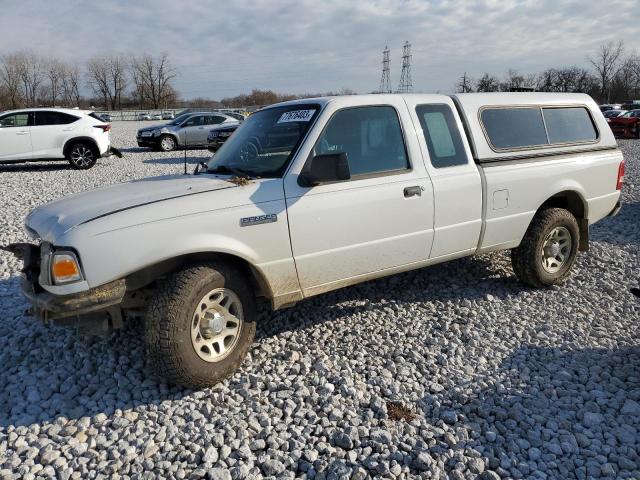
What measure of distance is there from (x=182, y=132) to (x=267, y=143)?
17.0m

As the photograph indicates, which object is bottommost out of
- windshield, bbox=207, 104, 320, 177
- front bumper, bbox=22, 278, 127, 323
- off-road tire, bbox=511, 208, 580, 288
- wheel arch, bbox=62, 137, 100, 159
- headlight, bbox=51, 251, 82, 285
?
off-road tire, bbox=511, 208, 580, 288

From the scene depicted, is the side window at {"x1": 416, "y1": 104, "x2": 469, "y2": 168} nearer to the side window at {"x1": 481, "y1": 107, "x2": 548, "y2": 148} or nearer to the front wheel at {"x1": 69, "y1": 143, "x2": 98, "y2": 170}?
the side window at {"x1": 481, "y1": 107, "x2": 548, "y2": 148}

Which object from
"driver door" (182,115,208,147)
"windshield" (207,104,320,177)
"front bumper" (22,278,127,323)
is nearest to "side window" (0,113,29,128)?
"driver door" (182,115,208,147)

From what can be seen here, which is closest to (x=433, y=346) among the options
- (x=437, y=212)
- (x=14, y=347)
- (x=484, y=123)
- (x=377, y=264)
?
(x=377, y=264)

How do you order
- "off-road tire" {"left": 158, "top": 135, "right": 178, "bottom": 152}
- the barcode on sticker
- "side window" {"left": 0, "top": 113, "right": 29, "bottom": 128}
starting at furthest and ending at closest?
"off-road tire" {"left": 158, "top": 135, "right": 178, "bottom": 152}, "side window" {"left": 0, "top": 113, "right": 29, "bottom": 128}, the barcode on sticker

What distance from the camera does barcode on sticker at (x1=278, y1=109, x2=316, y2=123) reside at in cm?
390

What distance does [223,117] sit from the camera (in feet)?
66.6

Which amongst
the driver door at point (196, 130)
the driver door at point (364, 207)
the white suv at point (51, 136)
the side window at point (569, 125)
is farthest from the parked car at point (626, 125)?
the driver door at point (364, 207)

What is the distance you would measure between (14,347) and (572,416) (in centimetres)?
414

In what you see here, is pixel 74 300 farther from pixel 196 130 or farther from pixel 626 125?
pixel 626 125

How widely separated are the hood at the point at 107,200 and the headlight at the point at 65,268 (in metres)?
0.15

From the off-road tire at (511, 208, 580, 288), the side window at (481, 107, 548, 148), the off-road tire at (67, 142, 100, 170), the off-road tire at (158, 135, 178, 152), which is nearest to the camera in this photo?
the side window at (481, 107, 548, 148)

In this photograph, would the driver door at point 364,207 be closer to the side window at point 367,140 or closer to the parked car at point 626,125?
the side window at point 367,140

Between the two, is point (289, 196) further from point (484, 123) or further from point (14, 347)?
point (14, 347)
